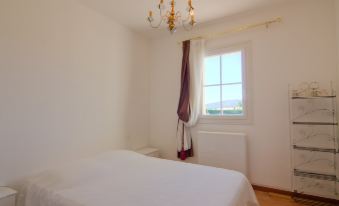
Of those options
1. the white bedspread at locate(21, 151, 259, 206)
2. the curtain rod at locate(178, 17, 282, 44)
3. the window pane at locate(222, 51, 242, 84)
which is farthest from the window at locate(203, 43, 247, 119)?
the white bedspread at locate(21, 151, 259, 206)

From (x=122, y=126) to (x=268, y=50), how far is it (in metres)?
2.51

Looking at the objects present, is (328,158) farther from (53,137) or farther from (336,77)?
(53,137)

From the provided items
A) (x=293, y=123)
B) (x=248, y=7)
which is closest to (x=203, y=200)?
(x=293, y=123)

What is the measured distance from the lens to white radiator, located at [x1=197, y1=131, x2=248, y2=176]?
273 centimetres

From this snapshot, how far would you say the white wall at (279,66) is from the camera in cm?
239

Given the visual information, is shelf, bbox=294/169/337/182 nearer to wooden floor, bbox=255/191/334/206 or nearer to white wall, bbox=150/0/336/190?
white wall, bbox=150/0/336/190

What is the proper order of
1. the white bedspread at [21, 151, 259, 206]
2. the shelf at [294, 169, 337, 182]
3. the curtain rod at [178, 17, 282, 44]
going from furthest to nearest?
the curtain rod at [178, 17, 282, 44]
the shelf at [294, 169, 337, 182]
the white bedspread at [21, 151, 259, 206]

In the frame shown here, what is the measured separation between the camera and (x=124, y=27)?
3.21 metres

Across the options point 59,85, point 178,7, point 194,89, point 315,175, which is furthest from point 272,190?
point 59,85

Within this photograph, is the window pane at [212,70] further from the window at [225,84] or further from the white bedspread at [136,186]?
the white bedspread at [136,186]

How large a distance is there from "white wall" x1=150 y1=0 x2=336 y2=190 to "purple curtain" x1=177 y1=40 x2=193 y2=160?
1.50ft

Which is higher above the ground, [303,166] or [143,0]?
[143,0]

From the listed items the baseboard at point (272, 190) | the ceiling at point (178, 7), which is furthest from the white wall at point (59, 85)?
the baseboard at point (272, 190)

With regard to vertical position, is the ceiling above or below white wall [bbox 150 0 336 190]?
above
